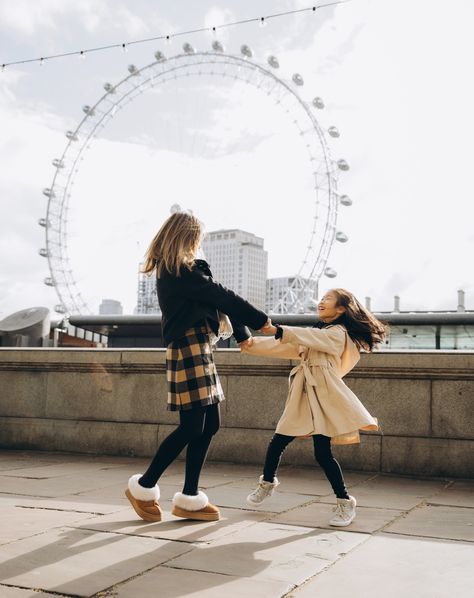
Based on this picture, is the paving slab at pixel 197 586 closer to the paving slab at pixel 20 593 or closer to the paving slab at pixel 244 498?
the paving slab at pixel 20 593

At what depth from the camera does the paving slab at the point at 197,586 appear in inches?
98.3

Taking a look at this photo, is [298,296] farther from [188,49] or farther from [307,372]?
[307,372]

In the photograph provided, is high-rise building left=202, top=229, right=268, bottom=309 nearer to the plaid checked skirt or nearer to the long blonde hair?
the long blonde hair

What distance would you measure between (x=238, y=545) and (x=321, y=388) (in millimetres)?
1012

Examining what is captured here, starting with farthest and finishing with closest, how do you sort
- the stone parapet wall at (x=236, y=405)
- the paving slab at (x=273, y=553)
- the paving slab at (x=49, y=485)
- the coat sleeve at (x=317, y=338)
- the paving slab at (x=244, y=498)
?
the stone parapet wall at (x=236, y=405)
the paving slab at (x=49, y=485)
the paving slab at (x=244, y=498)
the coat sleeve at (x=317, y=338)
the paving slab at (x=273, y=553)

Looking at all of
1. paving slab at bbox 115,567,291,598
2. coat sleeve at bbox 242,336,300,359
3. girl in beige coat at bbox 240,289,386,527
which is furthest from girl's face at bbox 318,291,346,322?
paving slab at bbox 115,567,291,598

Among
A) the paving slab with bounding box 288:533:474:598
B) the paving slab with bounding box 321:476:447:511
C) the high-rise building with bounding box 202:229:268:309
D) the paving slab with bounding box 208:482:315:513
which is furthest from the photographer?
the high-rise building with bounding box 202:229:268:309

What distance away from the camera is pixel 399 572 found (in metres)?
2.80

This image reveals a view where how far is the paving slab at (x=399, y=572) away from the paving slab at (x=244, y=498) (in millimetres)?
999

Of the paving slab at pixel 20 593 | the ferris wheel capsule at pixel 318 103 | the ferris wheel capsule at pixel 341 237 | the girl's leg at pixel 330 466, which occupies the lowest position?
the paving slab at pixel 20 593

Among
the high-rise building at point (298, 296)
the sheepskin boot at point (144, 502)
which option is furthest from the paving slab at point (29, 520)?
the high-rise building at point (298, 296)

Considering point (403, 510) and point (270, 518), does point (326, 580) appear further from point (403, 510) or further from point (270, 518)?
point (403, 510)

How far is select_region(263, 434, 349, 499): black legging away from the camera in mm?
3846

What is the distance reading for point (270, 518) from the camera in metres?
3.92
